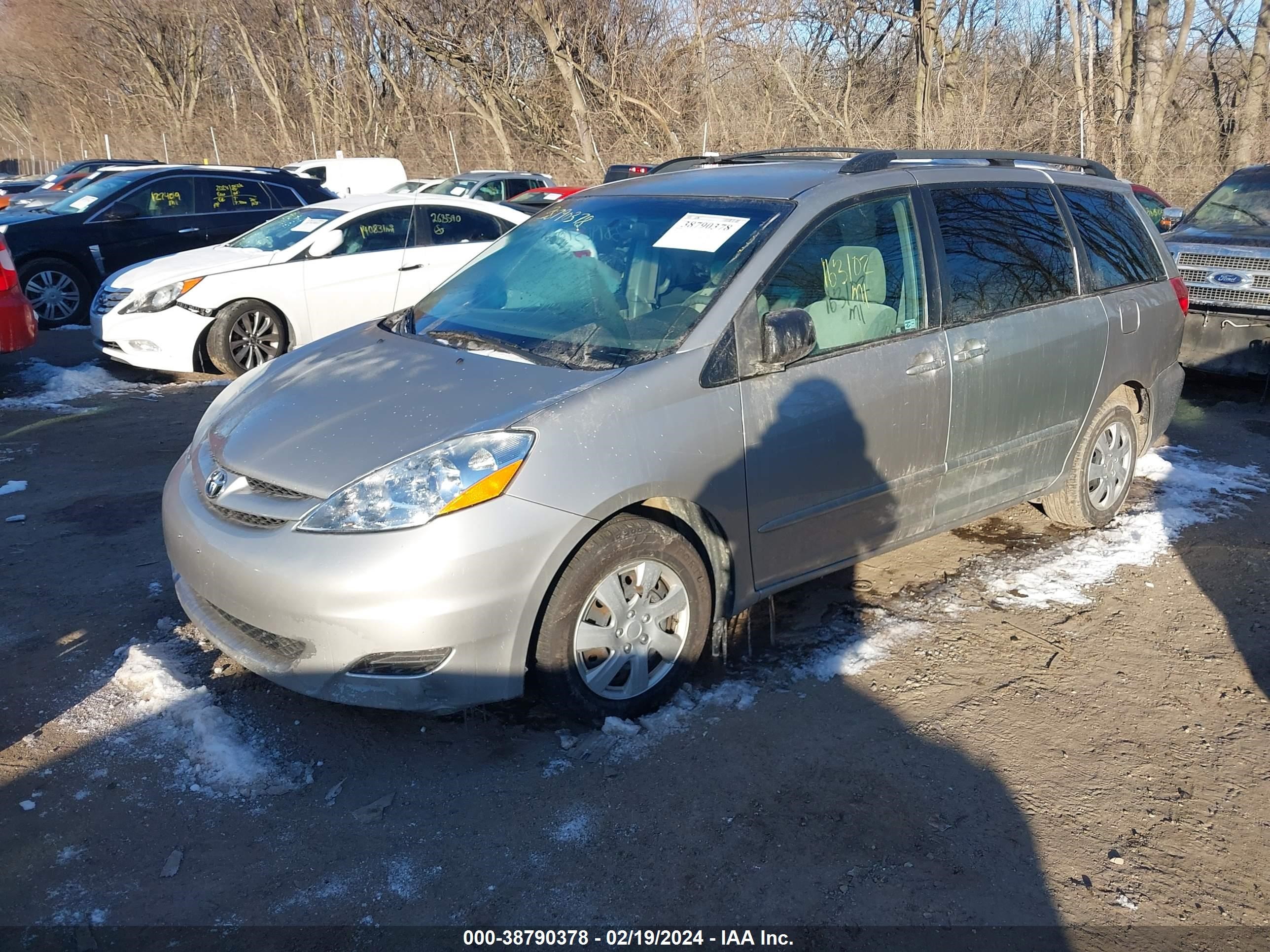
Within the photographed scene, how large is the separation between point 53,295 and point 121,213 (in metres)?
1.15

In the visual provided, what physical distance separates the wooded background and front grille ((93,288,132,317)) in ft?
57.5

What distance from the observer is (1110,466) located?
5492 millimetres

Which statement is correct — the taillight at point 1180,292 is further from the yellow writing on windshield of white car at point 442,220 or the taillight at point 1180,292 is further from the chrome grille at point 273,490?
the yellow writing on windshield of white car at point 442,220

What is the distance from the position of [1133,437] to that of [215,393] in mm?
6845

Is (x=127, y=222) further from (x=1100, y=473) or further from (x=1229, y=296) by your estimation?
(x=1229, y=296)

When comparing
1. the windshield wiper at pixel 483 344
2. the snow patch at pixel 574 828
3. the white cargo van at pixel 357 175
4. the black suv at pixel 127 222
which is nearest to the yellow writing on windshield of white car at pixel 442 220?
the black suv at pixel 127 222

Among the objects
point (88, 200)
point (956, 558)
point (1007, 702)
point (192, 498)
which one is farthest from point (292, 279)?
point (1007, 702)

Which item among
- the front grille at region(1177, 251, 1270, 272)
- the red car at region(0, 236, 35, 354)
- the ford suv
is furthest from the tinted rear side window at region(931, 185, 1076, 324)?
the red car at region(0, 236, 35, 354)

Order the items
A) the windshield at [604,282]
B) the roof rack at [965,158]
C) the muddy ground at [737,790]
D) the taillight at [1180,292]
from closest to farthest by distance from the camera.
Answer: the muddy ground at [737,790], the windshield at [604,282], the roof rack at [965,158], the taillight at [1180,292]

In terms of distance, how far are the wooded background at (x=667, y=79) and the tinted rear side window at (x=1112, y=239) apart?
55.0ft

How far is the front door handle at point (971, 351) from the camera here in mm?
4340

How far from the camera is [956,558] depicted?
5223mm

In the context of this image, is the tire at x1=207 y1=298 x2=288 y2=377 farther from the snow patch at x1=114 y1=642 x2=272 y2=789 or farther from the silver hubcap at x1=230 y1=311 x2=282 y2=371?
the snow patch at x1=114 y1=642 x2=272 y2=789

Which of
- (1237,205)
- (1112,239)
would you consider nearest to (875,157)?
(1112,239)
